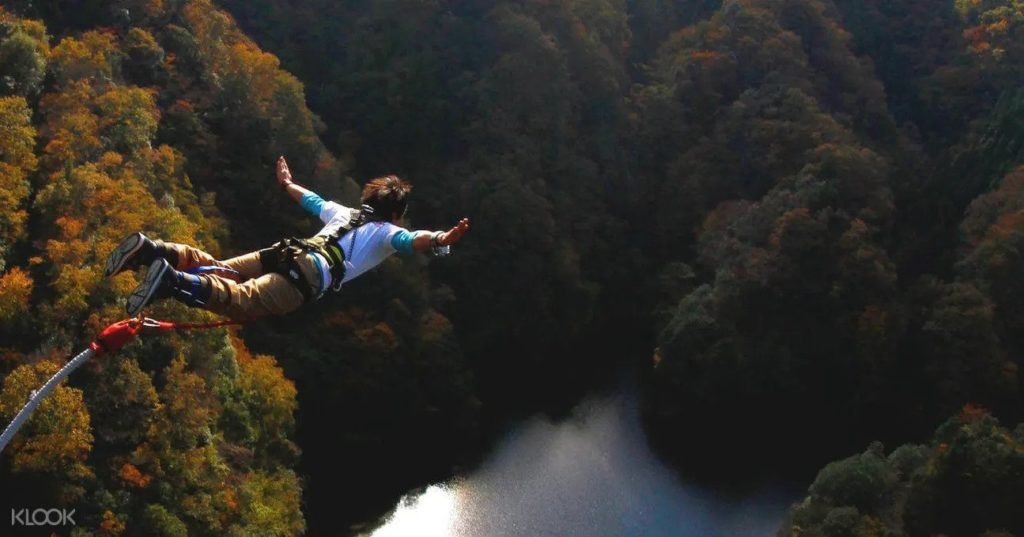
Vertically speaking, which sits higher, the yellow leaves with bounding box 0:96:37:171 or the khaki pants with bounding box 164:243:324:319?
the khaki pants with bounding box 164:243:324:319

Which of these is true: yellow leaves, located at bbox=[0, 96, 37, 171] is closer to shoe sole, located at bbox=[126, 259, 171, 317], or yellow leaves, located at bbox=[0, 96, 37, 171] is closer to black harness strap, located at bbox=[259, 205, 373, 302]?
black harness strap, located at bbox=[259, 205, 373, 302]

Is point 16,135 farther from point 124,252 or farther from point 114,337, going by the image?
point 114,337

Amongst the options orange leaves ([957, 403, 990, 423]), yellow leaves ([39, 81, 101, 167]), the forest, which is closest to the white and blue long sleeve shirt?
the forest

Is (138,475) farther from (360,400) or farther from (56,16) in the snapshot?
(56,16)

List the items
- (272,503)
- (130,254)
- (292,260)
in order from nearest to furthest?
1. (130,254)
2. (292,260)
3. (272,503)

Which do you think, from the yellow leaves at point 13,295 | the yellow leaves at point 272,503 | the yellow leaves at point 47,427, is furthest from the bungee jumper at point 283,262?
the yellow leaves at point 272,503

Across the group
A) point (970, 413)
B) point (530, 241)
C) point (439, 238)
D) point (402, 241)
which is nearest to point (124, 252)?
point (402, 241)
